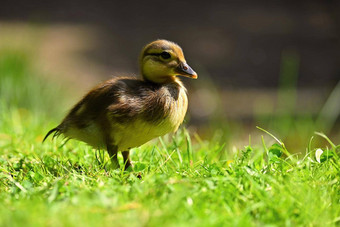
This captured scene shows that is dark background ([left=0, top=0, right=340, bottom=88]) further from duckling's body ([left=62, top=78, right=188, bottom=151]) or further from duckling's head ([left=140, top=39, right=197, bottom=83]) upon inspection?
duckling's body ([left=62, top=78, right=188, bottom=151])

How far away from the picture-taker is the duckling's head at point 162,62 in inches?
143

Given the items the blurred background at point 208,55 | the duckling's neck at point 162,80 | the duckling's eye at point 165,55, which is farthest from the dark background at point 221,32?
the duckling's eye at point 165,55

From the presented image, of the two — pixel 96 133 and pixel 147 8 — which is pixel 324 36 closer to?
pixel 147 8

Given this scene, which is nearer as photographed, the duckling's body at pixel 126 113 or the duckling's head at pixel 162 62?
the duckling's body at pixel 126 113

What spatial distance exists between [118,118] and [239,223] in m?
1.21

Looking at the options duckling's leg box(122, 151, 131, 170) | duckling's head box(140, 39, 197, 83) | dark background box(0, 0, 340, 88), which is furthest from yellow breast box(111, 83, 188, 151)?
dark background box(0, 0, 340, 88)

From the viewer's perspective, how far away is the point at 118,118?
11.0 ft

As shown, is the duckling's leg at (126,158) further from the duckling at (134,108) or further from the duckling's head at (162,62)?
the duckling's head at (162,62)

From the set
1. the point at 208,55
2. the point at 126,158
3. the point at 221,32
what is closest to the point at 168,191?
the point at 126,158

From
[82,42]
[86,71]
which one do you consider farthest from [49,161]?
[82,42]

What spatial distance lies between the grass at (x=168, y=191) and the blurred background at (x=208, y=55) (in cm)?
187

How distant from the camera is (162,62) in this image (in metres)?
3.64

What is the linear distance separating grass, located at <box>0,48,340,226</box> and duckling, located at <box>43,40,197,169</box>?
0.59 feet

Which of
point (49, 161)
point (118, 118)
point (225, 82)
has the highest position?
point (118, 118)
